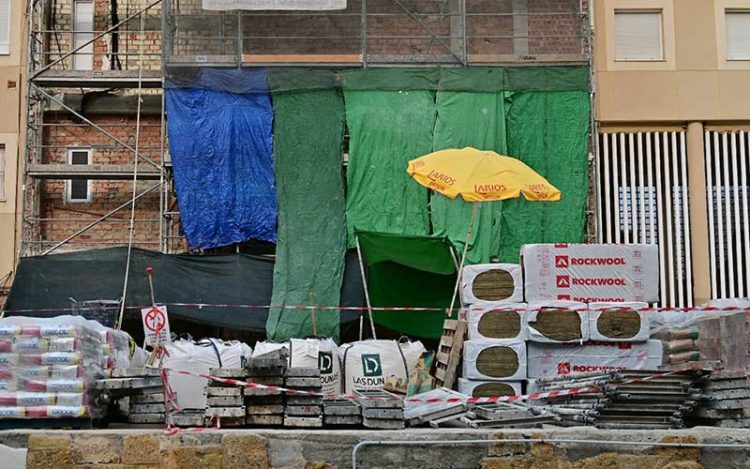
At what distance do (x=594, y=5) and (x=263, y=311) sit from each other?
904 centimetres

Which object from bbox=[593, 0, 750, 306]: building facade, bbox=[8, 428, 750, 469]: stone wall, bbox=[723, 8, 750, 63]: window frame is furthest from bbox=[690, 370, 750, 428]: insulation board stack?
bbox=[723, 8, 750, 63]: window frame

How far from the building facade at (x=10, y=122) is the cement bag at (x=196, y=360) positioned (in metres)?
5.85

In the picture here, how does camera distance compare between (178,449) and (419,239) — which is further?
(419,239)

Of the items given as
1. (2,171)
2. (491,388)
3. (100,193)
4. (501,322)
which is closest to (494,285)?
(501,322)

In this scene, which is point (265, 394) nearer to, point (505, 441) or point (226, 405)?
point (226, 405)

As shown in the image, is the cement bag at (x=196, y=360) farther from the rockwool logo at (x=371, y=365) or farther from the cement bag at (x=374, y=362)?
the rockwool logo at (x=371, y=365)

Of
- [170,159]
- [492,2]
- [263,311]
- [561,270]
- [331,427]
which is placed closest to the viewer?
[331,427]

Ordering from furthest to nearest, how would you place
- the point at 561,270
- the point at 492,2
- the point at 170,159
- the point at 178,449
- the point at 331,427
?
the point at 492,2 → the point at 170,159 → the point at 561,270 → the point at 331,427 → the point at 178,449

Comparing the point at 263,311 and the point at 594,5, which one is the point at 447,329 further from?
the point at 594,5

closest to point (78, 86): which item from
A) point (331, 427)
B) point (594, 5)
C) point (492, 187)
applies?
point (492, 187)

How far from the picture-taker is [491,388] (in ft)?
40.0

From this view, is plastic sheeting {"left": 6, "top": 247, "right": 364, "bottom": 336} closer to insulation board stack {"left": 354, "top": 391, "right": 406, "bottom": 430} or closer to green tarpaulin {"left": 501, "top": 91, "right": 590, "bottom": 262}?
green tarpaulin {"left": 501, "top": 91, "right": 590, "bottom": 262}

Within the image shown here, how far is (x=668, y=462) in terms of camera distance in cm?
777

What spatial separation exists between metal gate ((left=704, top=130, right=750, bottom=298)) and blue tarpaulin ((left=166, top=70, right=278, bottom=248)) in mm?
8411
